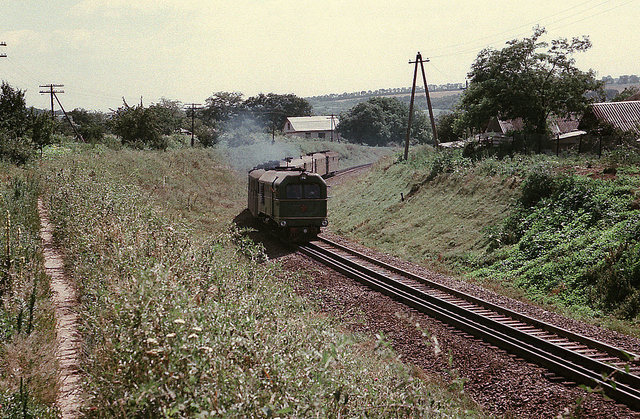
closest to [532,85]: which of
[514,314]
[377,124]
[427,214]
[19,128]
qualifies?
[427,214]

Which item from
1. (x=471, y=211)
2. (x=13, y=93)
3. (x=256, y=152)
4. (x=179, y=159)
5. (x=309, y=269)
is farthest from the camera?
(x=256, y=152)

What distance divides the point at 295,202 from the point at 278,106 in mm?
104565

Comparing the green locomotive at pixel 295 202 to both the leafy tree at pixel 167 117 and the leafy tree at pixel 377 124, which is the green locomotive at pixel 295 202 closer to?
the leafy tree at pixel 167 117

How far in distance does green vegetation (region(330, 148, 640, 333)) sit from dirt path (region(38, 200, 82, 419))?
1144cm

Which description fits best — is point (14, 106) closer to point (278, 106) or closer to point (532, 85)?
point (532, 85)

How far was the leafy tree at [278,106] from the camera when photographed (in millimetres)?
120188

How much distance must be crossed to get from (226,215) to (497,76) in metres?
17.1

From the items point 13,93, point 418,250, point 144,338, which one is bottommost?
point 418,250

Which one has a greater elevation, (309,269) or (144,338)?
(144,338)

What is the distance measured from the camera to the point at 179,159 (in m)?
43.5

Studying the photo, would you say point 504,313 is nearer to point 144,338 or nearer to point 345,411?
point 345,411

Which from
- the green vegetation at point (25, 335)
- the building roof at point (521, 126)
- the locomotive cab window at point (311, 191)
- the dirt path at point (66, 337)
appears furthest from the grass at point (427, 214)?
the building roof at point (521, 126)

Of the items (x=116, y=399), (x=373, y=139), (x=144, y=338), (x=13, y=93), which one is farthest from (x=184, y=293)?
(x=373, y=139)

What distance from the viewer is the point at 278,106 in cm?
12362
